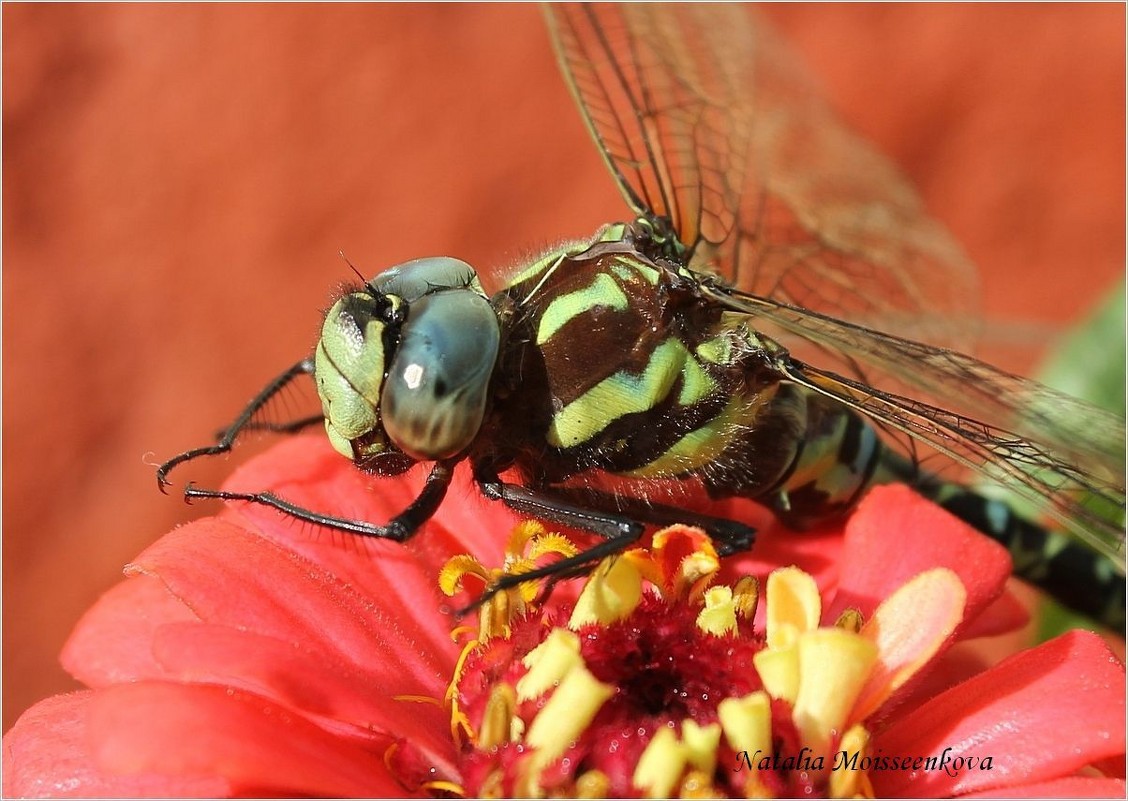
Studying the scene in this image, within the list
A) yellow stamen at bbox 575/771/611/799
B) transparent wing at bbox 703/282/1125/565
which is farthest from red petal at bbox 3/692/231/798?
transparent wing at bbox 703/282/1125/565

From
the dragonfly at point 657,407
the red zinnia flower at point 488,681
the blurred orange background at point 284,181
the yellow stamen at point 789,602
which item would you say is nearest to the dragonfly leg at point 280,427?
the dragonfly at point 657,407

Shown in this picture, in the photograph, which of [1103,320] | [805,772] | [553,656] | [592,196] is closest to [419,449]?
[553,656]

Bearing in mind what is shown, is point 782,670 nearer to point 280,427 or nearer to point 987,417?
point 987,417

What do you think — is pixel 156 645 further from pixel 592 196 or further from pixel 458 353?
pixel 592 196

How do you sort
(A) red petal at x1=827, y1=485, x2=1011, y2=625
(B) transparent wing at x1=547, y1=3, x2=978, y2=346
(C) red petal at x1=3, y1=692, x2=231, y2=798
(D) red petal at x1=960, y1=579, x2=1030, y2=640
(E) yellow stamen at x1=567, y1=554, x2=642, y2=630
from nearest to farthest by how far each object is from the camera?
(C) red petal at x1=3, y1=692, x2=231, y2=798
(E) yellow stamen at x1=567, y1=554, x2=642, y2=630
(A) red petal at x1=827, y1=485, x2=1011, y2=625
(D) red petal at x1=960, y1=579, x2=1030, y2=640
(B) transparent wing at x1=547, y1=3, x2=978, y2=346

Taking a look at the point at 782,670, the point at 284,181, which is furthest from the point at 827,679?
the point at 284,181

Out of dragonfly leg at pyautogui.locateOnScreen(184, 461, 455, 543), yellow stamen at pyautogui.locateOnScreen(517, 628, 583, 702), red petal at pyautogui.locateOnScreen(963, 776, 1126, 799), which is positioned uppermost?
dragonfly leg at pyautogui.locateOnScreen(184, 461, 455, 543)

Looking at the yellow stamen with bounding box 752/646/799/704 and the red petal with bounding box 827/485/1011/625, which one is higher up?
the yellow stamen with bounding box 752/646/799/704

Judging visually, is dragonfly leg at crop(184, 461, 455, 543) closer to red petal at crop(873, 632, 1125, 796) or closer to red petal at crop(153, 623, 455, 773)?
red petal at crop(153, 623, 455, 773)
